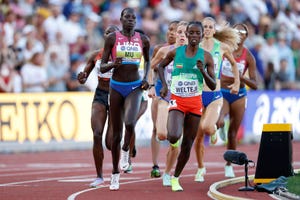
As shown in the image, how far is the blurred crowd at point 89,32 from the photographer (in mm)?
26688

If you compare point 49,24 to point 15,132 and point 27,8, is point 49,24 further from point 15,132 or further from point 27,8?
point 15,132

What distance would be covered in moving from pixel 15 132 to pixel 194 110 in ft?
34.9

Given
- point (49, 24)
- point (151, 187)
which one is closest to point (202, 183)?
point (151, 187)

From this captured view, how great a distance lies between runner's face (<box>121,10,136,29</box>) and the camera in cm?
1644

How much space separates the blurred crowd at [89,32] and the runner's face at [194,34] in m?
10.5

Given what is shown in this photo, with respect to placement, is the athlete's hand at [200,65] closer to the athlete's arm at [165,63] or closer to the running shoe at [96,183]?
the athlete's arm at [165,63]

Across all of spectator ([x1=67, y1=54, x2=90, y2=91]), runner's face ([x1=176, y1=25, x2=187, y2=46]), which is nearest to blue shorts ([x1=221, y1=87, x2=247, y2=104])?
runner's face ([x1=176, y1=25, x2=187, y2=46])

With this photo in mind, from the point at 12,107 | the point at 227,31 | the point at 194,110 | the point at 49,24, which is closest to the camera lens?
the point at 194,110

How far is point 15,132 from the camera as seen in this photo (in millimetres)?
26234

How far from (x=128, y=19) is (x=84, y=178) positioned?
3827 millimetres

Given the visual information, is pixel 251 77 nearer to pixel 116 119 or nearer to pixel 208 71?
pixel 208 71

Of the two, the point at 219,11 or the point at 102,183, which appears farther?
the point at 219,11

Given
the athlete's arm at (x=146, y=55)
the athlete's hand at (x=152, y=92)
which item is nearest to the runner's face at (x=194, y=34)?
the athlete's arm at (x=146, y=55)

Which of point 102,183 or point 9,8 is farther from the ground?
point 9,8
